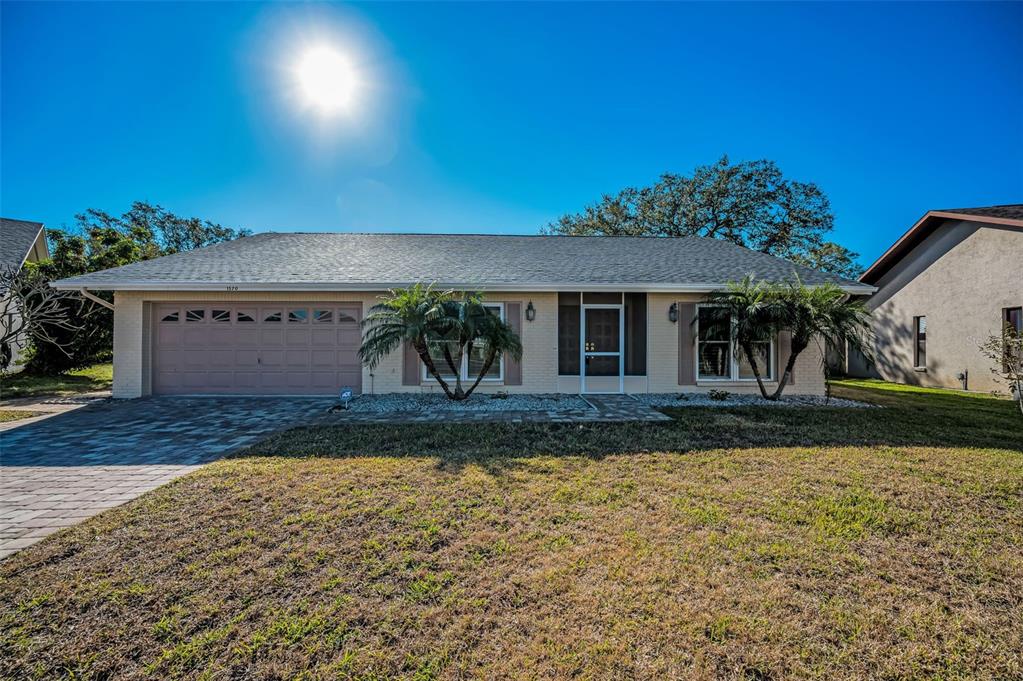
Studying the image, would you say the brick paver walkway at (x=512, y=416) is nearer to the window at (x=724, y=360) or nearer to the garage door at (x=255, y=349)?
the garage door at (x=255, y=349)

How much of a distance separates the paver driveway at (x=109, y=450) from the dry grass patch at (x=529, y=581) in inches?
21.5

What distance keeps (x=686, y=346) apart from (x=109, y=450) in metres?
10.9

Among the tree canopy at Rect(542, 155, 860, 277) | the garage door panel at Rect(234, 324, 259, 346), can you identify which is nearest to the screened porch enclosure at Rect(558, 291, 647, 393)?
the garage door panel at Rect(234, 324, 259, 346)

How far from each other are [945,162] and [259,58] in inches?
1041

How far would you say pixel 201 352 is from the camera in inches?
393

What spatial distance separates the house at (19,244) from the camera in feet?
45.7

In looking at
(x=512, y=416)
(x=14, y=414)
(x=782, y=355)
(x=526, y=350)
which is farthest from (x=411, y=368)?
(x=782, y=355)

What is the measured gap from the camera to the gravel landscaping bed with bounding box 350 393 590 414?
8258mm

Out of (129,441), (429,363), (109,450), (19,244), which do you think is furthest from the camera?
(19,244)

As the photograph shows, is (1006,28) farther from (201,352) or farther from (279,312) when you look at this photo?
(201,352)

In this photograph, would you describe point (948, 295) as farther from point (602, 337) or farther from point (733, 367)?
point (602, 337)

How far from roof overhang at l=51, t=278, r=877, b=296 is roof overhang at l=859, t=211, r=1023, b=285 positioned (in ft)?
18.1

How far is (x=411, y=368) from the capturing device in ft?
32.2

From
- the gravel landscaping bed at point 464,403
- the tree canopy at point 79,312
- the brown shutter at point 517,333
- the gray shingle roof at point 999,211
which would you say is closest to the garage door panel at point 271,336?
the gravel landscaping bed at point 464,403
